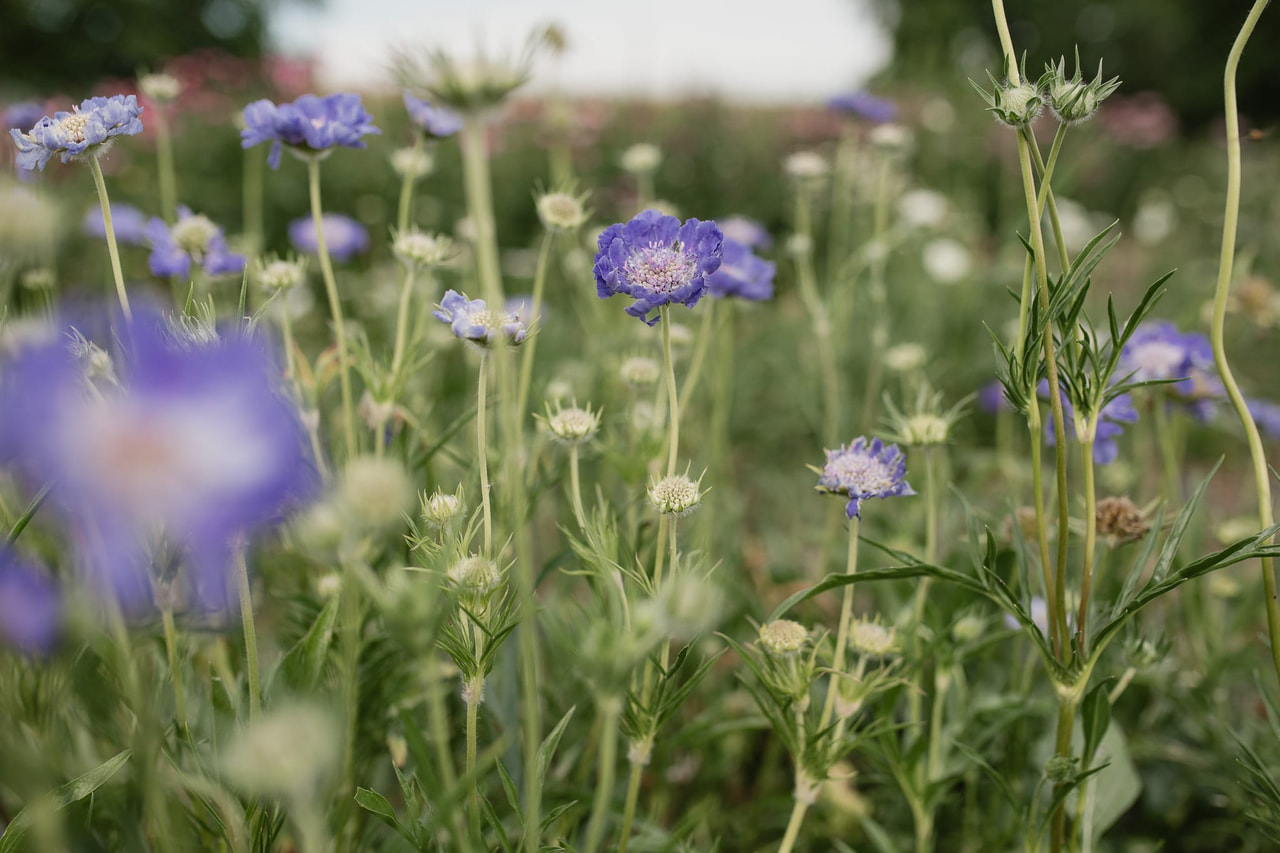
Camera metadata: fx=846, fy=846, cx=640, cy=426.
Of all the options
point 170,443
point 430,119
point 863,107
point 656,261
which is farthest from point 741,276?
point 863,107

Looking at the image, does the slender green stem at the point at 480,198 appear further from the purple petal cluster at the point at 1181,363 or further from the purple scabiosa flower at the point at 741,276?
the purple petal cluster at the point at 1181,363

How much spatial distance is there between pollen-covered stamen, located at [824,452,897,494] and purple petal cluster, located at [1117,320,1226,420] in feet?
2.11

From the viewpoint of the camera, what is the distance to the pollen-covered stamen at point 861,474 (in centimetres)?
107

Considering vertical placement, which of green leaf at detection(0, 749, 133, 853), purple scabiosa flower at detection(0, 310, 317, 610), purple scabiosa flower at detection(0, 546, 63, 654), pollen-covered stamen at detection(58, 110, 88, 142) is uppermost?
pollen-covered stamen at detection(58, 110, 88, 142)

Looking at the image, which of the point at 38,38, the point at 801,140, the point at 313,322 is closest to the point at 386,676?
the point at 313,322

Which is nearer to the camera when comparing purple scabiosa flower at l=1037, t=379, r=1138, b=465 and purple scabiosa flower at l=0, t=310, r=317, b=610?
purple scabiosa flower at l=0, t=310, r=317, b=610

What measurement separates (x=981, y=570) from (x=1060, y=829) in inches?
16.0

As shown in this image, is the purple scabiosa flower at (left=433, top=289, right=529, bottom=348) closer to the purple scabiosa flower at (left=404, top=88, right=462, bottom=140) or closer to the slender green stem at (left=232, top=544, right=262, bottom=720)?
the slender green stem at (left=232, top=544, right=262, bottom=720)

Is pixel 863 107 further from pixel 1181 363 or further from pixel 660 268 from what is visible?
pixel 660 268

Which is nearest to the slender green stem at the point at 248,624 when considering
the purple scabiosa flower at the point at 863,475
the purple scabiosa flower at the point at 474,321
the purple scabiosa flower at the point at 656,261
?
the purple scabiosa flower at the point at 474,321

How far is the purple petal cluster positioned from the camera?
4.91 ft

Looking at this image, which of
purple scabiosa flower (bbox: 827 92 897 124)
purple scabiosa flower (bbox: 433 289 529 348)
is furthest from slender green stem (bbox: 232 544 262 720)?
purple scabiosa flower (bbox: 827 92 897 124)

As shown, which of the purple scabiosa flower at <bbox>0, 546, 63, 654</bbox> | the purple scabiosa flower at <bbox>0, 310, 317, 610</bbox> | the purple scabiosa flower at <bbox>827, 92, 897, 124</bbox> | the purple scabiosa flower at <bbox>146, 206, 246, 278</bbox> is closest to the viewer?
the purple scabiosa flower at <bbox>0, 310, 317, 610</bbox>

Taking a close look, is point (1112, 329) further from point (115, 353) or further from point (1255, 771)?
point (115, 353)
